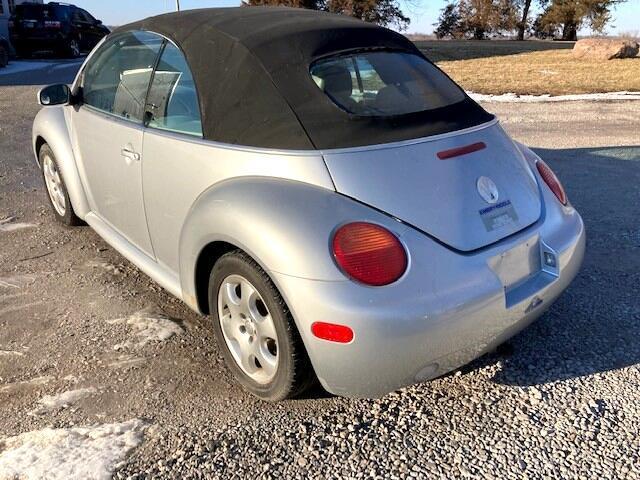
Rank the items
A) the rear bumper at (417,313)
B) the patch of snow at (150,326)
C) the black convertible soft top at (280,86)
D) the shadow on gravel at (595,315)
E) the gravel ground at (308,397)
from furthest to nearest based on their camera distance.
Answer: the patch of snow at (150,326) < the shadow on gravel at (595,315) < the black convertible soft top at (280,86) < the gravel ground at (308,397) < the rear bumper at (417,313)

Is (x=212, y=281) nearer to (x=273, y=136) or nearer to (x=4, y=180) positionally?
(x=273, y=136)

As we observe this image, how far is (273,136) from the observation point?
2705 millimetres

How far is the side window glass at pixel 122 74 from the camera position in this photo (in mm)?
3459

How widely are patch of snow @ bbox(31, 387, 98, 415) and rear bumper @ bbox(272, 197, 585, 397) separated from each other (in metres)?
1.17

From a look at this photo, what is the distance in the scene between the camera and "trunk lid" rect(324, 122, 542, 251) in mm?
2477

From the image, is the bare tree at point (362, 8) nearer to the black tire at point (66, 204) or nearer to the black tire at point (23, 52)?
the black tire at point (23, 52)

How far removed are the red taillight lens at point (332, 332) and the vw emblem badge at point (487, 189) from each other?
88cm

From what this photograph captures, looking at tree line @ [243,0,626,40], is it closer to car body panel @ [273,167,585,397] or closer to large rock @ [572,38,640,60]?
large rock @ [572,38,640,60]

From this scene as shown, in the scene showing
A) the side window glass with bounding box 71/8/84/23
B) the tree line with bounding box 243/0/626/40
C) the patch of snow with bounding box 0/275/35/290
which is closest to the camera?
the patch of snow with bounding box 0/275/35/290

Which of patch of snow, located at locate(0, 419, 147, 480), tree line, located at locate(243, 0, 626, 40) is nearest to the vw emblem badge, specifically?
patch of snow, located at locate(0, 419, 147, 480)

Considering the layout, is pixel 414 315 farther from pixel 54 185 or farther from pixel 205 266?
pixel 54 185

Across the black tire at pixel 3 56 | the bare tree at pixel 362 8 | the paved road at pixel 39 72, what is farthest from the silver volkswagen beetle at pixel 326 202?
the bare tree at pixel 362 8

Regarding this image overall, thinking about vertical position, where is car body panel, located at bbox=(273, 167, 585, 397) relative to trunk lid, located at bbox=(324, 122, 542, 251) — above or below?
below

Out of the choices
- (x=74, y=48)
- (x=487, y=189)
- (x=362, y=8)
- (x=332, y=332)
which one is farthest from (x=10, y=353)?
(x=362, y=8)
